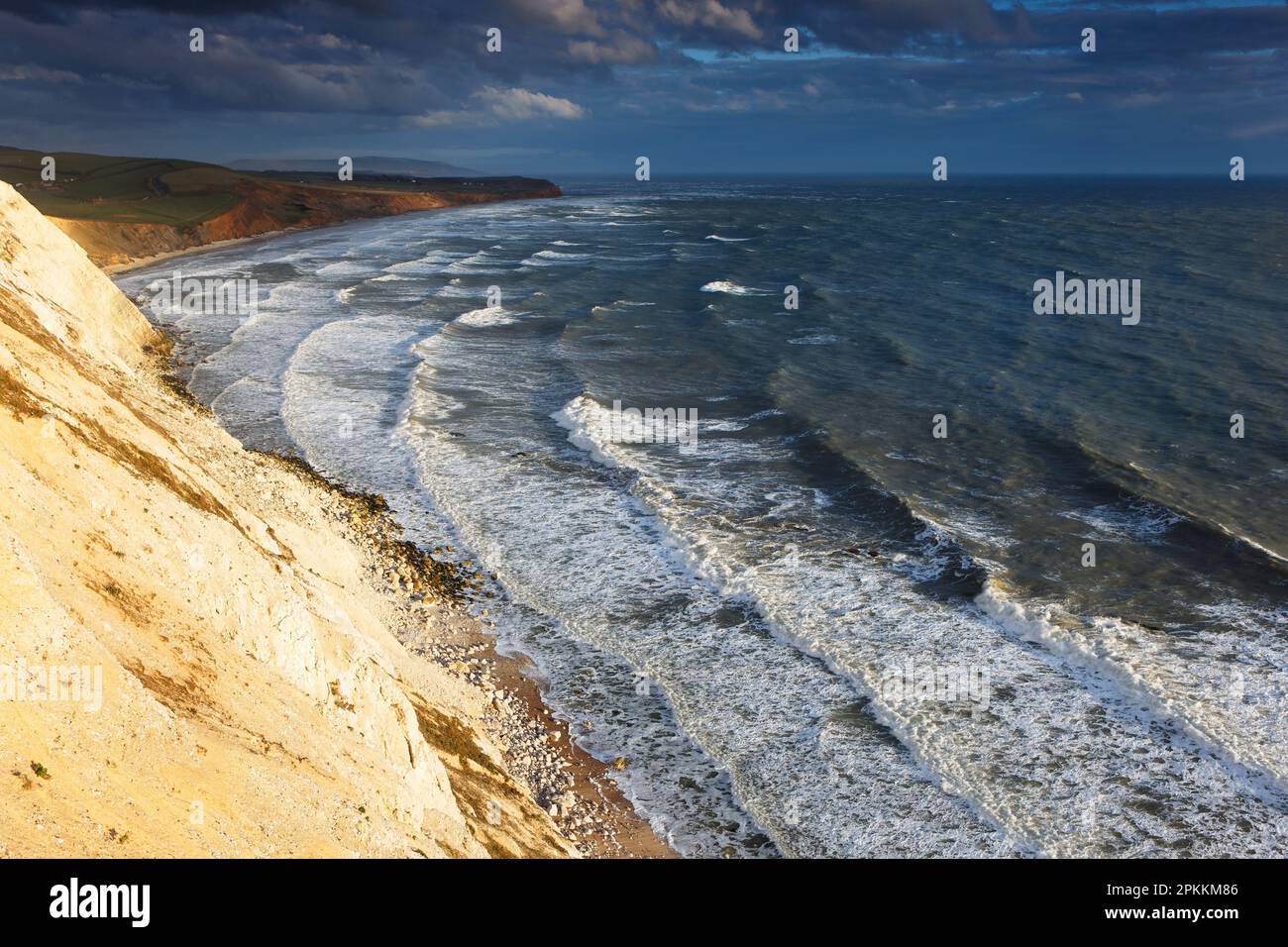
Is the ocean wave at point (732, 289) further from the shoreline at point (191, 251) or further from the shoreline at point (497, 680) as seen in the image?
the shoreline at point (191, 251)

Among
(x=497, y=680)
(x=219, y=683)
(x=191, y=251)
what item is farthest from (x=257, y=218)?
(x=219, y=683)

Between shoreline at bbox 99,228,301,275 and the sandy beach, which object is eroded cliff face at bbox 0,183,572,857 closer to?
the sandy beach

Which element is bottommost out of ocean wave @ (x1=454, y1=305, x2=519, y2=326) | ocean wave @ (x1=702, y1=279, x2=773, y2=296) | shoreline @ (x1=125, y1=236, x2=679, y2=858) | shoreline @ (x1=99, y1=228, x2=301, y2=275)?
shoreline @ (x1=125, y1=236, x2=679, y2=858)

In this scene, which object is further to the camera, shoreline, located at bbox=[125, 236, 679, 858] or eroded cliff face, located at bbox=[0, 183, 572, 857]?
shoreline, located at bbox=[125, 236, 679, 858]

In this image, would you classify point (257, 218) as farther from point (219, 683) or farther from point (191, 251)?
point (219, 683)

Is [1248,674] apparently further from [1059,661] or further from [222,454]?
[222,454]

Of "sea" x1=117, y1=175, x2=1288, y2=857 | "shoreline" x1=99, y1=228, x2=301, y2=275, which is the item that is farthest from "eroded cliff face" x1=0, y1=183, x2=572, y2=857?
"shoreline" x1=99, y1=228, x2=301, y2=275

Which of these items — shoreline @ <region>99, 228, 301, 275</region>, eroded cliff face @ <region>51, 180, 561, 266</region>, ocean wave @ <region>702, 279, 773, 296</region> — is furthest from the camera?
eroded cliff face @ <region>51, 180, 561, 266</region>

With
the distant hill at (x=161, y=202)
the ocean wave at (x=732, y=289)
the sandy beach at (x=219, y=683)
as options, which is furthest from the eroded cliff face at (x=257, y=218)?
the sandy beach at (x=219, y=683)
